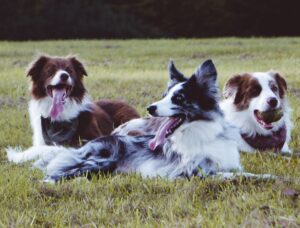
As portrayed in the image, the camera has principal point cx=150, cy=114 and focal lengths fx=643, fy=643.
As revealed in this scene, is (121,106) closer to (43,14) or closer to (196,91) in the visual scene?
(196,91)

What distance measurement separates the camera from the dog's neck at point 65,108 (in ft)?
28.9

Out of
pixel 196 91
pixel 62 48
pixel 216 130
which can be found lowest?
pixel 62 48

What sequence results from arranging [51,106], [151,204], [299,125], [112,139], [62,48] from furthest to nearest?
[62,48] → [299,125] → [51,106] → [112,139] → [151,204]

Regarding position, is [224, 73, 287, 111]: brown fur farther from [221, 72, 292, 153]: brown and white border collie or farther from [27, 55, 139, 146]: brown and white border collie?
[27, 55, 139, 146]: brown and white border collie

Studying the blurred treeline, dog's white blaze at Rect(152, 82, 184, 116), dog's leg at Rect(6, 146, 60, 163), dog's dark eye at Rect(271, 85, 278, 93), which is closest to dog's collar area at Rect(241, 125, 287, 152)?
dog's dark eye at Rect(271, 85, 278, 93)

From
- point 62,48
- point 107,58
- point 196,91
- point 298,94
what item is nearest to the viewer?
point 196,91

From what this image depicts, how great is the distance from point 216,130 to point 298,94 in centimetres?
689

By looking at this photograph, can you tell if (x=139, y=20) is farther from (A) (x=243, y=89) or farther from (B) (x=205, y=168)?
(B) (x=205, y=168)

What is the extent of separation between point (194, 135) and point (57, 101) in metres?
2.83

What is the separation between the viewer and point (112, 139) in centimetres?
689

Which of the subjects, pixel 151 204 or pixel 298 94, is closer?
pixel 151 204

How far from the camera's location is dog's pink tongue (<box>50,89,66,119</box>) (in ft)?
28.3

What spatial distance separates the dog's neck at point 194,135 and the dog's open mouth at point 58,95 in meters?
2.61

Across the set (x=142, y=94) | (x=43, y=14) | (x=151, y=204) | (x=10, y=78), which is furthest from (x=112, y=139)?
(x=43, y=14)
